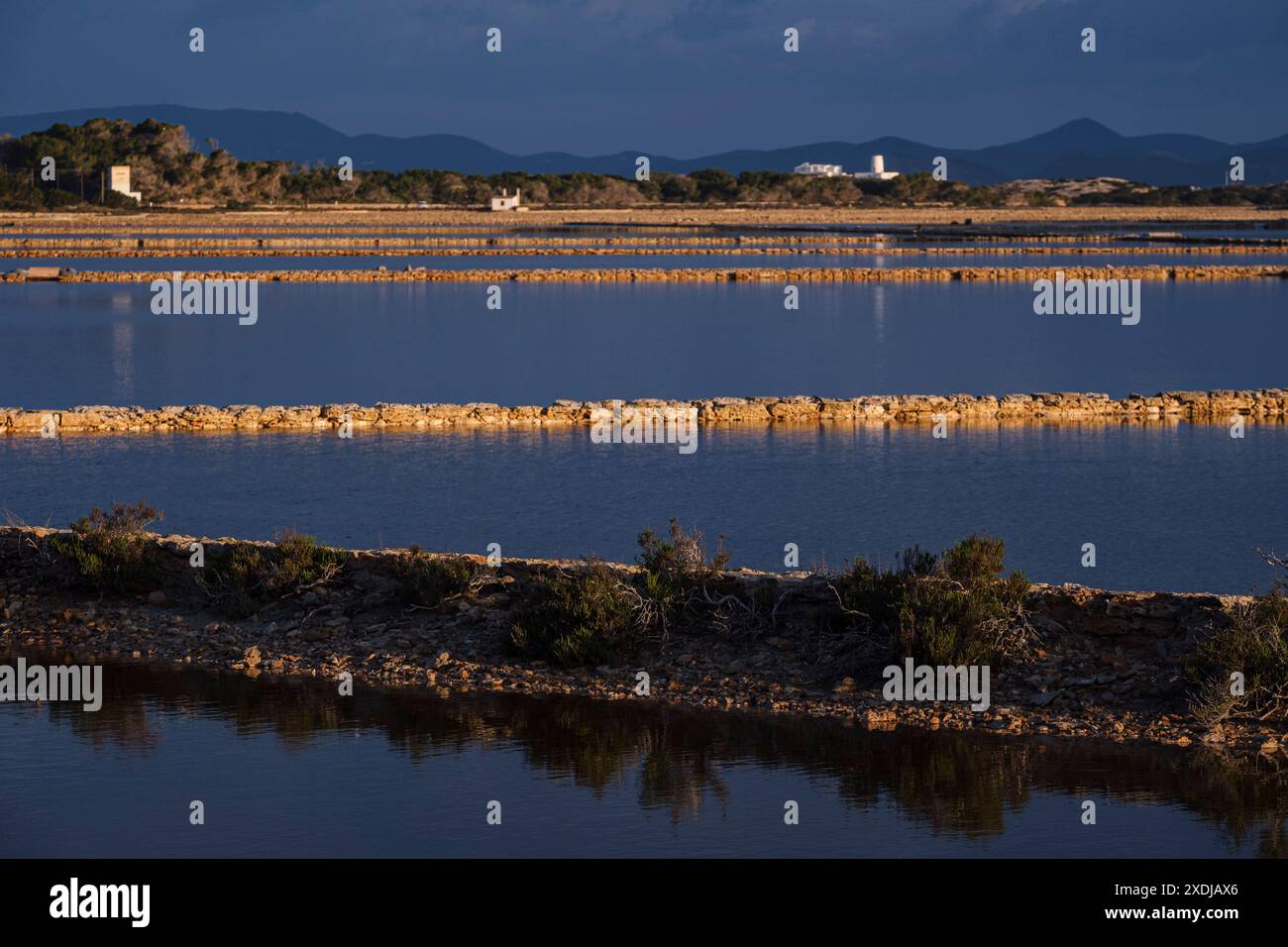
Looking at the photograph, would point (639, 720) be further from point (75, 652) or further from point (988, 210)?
point (988, 210)

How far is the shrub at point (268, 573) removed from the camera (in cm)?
1162

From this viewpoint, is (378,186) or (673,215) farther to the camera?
(378,186)

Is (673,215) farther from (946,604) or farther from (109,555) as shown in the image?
(946,604)

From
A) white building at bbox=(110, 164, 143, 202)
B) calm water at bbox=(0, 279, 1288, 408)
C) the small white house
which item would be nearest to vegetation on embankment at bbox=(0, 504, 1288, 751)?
calm water at bbox=(0, 279, 1288, 408)

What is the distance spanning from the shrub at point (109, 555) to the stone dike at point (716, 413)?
9.29 meters

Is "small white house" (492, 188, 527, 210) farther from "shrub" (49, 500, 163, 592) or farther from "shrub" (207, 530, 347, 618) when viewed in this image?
"shrub" (207, 530, 347, 618)

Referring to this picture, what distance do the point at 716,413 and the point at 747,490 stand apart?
17.2ft

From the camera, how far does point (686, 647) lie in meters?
10.6

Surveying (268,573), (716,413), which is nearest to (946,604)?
(268,573)

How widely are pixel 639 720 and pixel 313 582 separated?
305 cm

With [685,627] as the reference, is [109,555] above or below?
above

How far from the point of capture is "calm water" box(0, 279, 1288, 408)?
2670cm

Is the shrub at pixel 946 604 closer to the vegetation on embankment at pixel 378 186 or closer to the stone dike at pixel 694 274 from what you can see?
the stone dike at pixel 694 274
